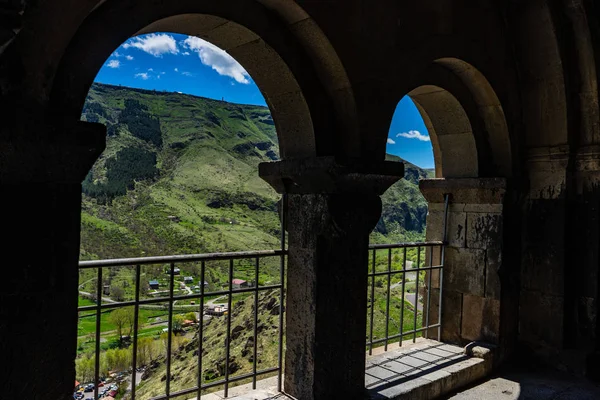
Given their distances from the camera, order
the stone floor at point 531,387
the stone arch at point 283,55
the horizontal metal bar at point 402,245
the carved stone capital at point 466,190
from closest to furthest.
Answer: the stone arch at point 283,55
the horizontal metal bar at point 402,245
the stone floor at point 531,387
the carved stone capital at point 466,190

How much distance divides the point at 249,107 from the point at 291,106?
8762 centimetres

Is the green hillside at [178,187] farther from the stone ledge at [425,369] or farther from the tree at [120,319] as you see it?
the stone ledge at [425,369]

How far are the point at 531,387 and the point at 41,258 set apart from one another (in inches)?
155

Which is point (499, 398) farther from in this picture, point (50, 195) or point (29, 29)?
point (29, 29)

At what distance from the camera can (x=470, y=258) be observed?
434 cm

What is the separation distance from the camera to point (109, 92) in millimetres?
67375

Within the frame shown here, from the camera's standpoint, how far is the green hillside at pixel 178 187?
45.7 metres

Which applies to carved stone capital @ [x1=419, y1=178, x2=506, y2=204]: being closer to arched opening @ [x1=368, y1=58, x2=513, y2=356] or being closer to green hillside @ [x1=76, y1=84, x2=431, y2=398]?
arched opening @ [x1=368, y1=58, x2=513, y2=356]

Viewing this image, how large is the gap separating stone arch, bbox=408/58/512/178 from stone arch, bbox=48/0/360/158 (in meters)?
1.38

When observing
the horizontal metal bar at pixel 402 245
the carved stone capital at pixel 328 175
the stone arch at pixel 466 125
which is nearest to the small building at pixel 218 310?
the horizontal metal bar at pixel 402 245

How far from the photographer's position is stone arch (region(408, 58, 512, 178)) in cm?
405

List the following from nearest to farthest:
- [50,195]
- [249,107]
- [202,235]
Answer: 1. [50,195]
2. [202,235]
3. [249,107]

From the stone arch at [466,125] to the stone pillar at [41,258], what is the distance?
10.3 ft

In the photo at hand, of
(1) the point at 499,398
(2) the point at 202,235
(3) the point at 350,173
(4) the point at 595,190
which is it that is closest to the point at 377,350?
(1) the point at 499,398
